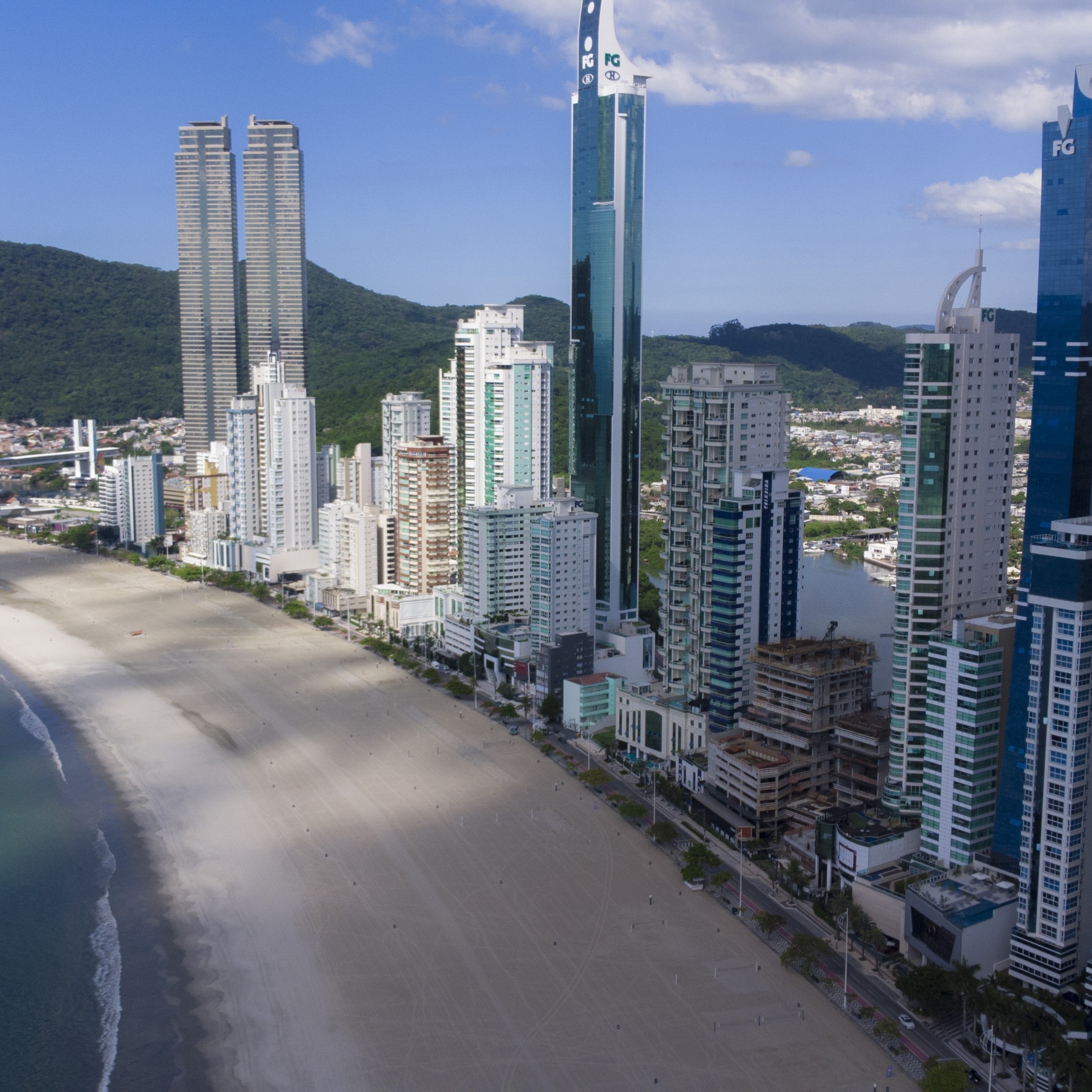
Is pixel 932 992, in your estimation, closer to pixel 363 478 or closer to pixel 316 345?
pixel 363 478

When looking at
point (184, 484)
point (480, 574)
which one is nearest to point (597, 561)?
point (480, 574)

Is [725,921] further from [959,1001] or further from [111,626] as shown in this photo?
[111,626]

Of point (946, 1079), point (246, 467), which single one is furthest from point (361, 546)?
point (946, 1079)

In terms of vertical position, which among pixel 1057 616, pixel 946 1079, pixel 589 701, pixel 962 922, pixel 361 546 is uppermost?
pixel 1057 616

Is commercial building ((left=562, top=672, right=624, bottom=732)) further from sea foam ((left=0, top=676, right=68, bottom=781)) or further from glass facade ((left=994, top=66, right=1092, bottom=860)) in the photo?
glass facade ((left=994, top=66, right=1092, bottom=860))

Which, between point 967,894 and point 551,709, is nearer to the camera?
point 967,894

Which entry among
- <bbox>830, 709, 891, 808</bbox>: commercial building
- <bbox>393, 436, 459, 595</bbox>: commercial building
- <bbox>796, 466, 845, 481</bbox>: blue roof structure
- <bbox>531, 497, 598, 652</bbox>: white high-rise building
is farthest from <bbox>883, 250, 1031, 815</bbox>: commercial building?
<bbox>796, 466, 845, 481</bbox>: blue roof structure
